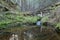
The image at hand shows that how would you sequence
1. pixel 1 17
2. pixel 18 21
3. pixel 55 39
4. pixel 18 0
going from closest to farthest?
1. pixel 55 39
2. pixel 1 17
3. pixel 18 21
4. pixel 18 0

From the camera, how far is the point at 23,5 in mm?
30109

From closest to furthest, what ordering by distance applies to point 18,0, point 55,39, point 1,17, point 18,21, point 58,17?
point 55,39
point 58,17
point 1,17
point 18,21
point 18,0

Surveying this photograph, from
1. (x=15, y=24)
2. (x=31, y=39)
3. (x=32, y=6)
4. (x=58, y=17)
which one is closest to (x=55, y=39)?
(x=31, y=39)

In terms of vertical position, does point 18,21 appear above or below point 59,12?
below

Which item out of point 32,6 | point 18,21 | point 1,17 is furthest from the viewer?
point 32,6

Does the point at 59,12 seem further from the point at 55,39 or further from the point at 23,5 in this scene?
the point at 23,5

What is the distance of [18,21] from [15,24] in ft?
2.80

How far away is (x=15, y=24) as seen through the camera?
1489 centimetres

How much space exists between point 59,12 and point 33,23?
A: 12.5ft

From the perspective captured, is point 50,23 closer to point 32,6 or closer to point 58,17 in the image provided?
point 58,17

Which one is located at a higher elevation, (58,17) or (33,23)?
(58,17)

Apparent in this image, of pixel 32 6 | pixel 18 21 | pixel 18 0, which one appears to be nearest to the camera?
pixel 18 21

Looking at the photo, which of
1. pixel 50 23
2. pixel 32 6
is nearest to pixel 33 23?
pixel 50 23

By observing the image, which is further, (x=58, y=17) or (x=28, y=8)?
(x=28, y=8)
